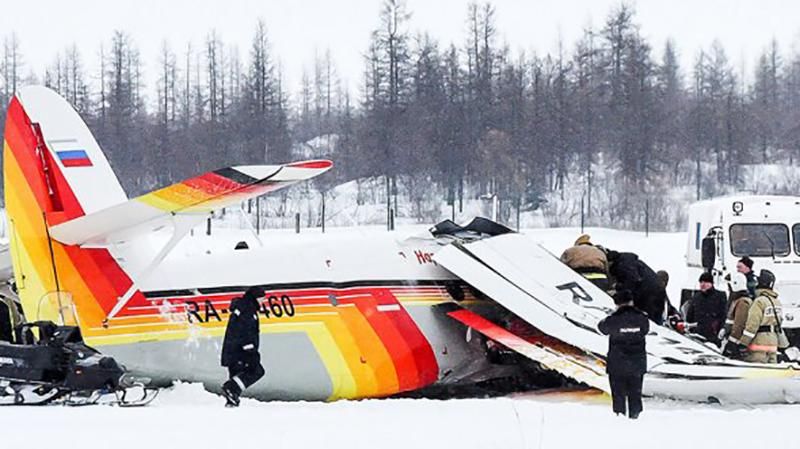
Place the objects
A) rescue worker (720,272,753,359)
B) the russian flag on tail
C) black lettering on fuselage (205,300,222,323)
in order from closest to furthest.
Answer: black lettering on fuselage (205,300,222,323), the russian flag on tail, rescue worker (720,272,753,359)

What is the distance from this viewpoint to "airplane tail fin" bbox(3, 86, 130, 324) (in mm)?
10172

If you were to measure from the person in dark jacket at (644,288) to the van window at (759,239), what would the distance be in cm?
273

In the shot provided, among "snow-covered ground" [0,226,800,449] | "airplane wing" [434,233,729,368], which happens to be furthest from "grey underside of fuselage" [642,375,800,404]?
"snow-covered ground" [0,226,800,449]

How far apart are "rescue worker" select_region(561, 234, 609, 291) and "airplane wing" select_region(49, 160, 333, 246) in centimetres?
535

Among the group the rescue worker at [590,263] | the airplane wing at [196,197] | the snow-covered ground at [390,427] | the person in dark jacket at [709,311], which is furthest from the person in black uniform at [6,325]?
the person in dark jacket at [709,311]

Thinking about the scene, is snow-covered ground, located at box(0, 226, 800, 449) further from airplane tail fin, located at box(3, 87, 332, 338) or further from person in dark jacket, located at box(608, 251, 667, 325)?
person in dark jacket, located at box(608, 251, 667, 325)

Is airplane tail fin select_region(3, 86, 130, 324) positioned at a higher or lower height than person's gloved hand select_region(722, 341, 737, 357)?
higher

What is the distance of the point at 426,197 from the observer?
40.2 meters

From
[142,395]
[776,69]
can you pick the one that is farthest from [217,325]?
[776,69]

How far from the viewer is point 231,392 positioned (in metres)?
9.67

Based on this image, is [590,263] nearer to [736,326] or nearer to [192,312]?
[736,326]

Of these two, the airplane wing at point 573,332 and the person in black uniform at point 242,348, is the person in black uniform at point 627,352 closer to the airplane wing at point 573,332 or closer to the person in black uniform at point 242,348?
the airplane wing at point 573,332

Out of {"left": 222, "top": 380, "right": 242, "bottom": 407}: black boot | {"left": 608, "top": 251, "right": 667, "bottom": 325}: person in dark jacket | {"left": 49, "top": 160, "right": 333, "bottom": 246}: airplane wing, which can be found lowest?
{"left": 222, "top": 380, "right": 242, "bottom": 407}: black boot

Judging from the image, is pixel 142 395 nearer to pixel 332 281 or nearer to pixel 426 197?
pixel 332 281
